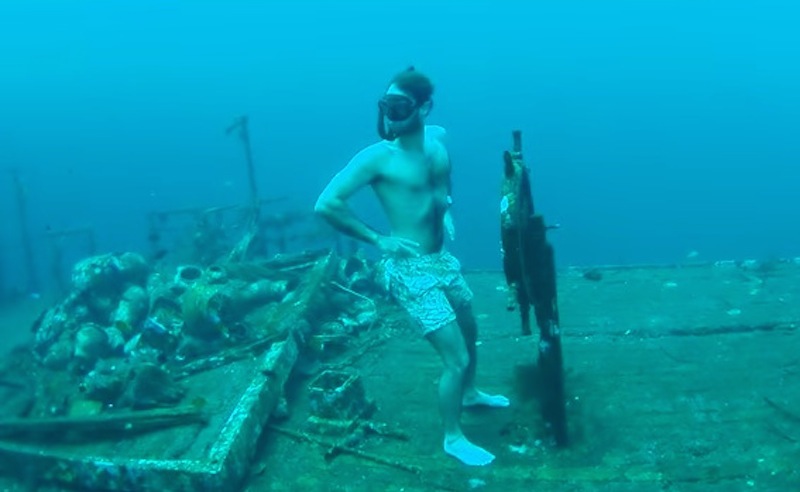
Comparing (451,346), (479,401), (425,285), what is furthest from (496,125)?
(451,346)

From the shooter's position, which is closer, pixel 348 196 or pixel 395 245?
pixel 395 245

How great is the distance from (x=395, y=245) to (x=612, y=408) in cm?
265

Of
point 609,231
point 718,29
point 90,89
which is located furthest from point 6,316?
point 718,29

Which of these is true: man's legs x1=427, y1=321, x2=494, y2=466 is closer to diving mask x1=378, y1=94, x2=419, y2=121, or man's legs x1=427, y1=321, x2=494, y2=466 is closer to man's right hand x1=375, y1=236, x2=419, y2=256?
man's right hand x1=375, y1=236, x2=419, y2=256

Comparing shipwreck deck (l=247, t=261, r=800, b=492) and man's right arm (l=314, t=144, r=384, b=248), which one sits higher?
man's right arm (l=314, t=144, r=384, b=248)

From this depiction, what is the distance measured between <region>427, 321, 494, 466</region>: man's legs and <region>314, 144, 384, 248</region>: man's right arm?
926 mm

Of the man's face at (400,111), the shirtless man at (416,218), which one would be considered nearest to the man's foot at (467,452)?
the shirtless man at (416,218)

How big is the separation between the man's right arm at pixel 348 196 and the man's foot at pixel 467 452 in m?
1.76

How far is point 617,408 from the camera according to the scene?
22.1 ft

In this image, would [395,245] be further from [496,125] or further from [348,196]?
[496,125]

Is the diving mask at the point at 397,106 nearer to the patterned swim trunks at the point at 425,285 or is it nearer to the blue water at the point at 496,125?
the patterned swim trunks at the point at 425,285

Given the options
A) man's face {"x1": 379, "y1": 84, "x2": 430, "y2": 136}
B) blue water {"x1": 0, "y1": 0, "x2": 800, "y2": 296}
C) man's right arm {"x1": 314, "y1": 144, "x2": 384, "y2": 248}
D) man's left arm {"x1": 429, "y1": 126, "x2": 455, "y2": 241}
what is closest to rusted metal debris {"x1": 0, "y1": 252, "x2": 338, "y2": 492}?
man's right arm {"x1": 314, "y1": 144, "x2": 384, "y2": 248}

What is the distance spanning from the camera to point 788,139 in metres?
99.5

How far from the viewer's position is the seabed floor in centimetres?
568
